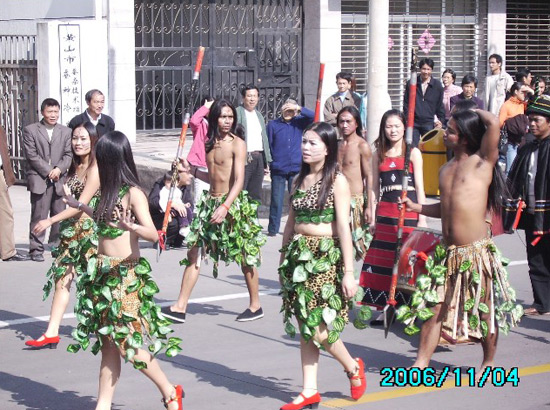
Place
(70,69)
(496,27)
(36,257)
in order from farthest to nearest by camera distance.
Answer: (496,27), (70,69), (36,257)

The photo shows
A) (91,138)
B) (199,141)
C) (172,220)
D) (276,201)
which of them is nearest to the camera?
(91,138)

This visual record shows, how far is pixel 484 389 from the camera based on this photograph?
22.7ft

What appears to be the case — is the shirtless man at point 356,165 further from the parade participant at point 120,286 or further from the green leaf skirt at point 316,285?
the parade participant at point 120,286

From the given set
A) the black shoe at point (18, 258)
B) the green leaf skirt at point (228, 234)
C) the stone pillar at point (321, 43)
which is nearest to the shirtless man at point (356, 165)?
the green leaf skirt at point (228, 234)

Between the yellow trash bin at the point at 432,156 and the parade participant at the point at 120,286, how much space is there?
33.9 ft

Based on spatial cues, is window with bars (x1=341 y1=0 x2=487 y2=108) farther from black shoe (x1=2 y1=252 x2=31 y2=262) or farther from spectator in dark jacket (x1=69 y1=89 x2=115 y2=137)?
black shoe (x1=2 y1=252 x2=31 y2=262)

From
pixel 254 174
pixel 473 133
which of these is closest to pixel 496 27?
pixel 254 174

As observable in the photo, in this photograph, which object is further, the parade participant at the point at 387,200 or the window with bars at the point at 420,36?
the window with bars at the point at 420,36

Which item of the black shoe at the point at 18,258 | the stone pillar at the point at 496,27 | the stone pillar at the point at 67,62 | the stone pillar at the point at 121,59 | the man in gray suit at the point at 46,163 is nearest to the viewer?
the black shoe at the point at 18,258

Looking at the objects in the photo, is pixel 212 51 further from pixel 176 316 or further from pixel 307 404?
pixel 307 404

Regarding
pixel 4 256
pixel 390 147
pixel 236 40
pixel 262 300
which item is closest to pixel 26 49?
pixel 236 40

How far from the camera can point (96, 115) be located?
1213cm

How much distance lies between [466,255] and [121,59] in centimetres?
1055

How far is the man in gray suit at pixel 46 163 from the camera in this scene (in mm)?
11727
